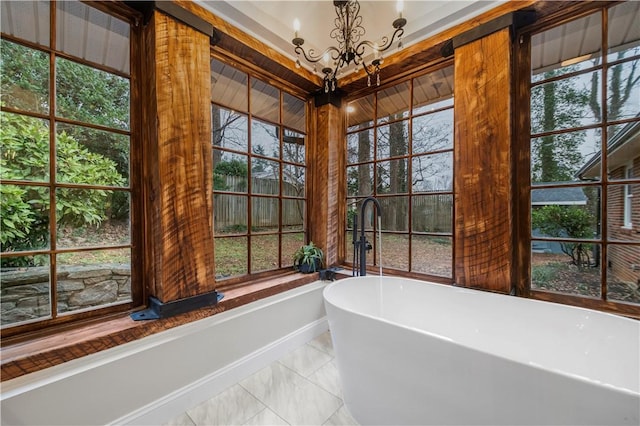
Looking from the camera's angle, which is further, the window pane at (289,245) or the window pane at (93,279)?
the window pane at (289,245)

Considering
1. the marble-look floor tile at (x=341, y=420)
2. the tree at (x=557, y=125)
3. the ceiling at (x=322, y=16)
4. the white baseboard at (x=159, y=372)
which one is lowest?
the marble-look floor tile at (x=341, y=420)

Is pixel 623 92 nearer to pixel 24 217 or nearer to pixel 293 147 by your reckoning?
pixel 293 147

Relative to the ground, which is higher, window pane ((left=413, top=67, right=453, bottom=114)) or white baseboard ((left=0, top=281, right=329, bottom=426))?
window pane ((left=413, top=67, right=453, bottom=114))

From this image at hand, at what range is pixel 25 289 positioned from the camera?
1135 mm

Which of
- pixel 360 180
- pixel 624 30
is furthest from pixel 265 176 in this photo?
pixel 624 30

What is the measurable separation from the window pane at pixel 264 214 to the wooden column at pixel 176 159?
1.72 ft

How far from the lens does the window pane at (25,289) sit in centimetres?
109

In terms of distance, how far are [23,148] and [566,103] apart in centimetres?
305

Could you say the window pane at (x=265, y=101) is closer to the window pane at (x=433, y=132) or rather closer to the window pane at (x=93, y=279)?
the window pane at (x=433, y=132)

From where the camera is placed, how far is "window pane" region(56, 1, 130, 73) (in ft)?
4.13

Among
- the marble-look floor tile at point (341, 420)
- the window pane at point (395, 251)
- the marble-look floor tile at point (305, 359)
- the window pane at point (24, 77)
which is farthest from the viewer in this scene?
the window pane at point (395, 251)

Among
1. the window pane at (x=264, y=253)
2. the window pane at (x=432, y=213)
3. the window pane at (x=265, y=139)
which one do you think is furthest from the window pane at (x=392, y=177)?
the window pane at (x=264, y=253)

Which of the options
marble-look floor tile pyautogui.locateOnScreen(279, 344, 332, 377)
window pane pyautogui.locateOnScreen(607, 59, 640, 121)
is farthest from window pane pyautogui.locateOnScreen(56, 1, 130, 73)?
window pane pyautogui.locateOnScreen(607, 59, 640, 121)

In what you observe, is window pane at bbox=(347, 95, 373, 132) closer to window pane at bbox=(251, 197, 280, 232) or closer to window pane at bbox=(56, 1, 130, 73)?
window pane at bbox=(251, 197, 280, 232)
